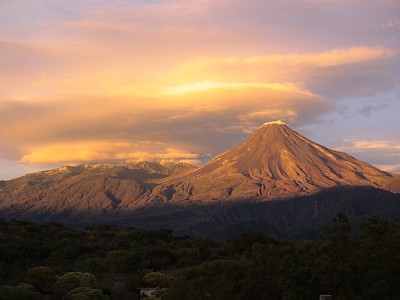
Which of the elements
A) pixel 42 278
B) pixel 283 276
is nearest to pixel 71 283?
pixel 42 278

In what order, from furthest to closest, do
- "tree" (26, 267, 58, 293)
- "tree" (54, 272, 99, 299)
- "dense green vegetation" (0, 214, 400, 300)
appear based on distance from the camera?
1. "tree" (26, 267, 58, 293)
2. "tree" (54, 272, 99, 299)
3. "dense green vegetation" (0, 214, 400, 300)

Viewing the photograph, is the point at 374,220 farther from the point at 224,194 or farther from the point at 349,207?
the point at 224,194

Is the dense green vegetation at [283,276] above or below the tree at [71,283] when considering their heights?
above

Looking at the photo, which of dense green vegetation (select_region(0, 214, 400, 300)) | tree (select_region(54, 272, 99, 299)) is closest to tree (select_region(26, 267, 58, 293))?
dense green vegetation (select_region(0, 214, 400, 300))

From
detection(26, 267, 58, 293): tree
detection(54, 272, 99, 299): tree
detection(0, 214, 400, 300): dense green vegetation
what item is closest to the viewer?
detection(0, 214, 400, 300): dense green vegetation

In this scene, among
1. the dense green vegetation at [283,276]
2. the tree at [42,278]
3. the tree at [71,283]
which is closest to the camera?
the dense green vegetation at [283,276]

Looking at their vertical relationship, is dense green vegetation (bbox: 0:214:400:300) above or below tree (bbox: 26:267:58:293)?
above

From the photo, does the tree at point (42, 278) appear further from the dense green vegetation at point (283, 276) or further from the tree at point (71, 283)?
the tree at point (71, 283)

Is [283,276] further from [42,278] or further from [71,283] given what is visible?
[42,278]

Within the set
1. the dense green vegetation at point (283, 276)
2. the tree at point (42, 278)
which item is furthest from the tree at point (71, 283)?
the tree at point (42, 278)

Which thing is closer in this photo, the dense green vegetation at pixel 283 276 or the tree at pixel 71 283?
the dense green vegetation at pixel 283 276

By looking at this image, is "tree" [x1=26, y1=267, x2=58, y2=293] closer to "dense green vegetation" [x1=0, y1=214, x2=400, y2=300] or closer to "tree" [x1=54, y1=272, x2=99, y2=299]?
"dense green vegetation" [x1=0, y1=214, x2=400, y2=300]

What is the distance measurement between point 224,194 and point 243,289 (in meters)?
Answer: 180

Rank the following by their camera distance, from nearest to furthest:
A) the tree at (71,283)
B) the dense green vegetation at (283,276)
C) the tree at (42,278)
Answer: the dense green vegetation at (283,276) → the tree at (71,283) → the tree at (42,278)
